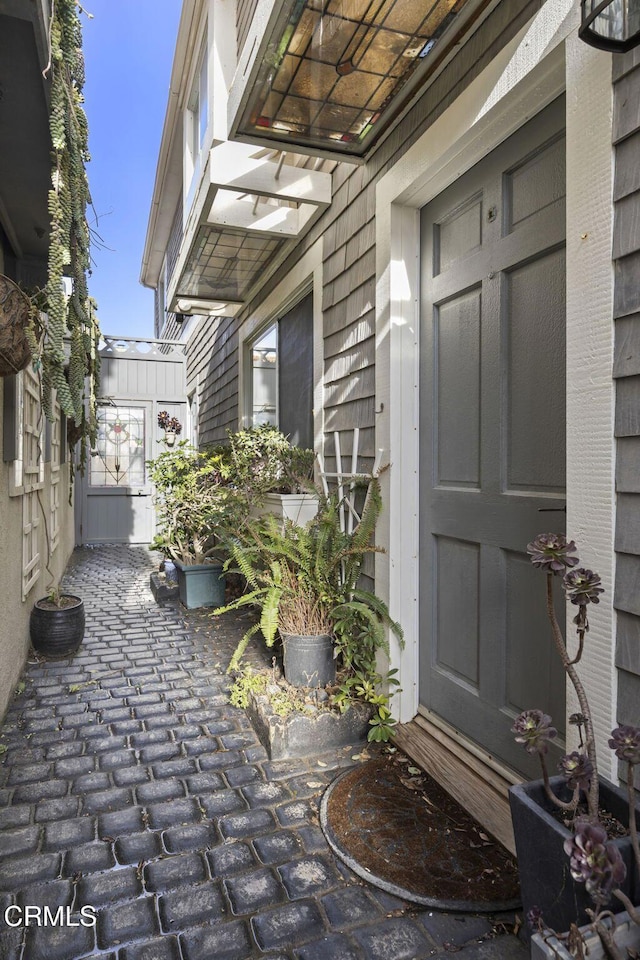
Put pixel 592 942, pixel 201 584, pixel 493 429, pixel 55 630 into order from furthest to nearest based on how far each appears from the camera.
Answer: pixel 201 584
pixel 55 630
pixel 493 429
pixel 592 942

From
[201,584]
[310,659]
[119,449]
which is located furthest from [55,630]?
[119,449]

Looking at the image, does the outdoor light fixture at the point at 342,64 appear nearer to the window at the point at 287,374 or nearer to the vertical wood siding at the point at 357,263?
the vertical wood siding at the point at 357,263

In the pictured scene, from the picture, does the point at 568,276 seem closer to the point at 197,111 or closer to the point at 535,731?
the point at 535,731

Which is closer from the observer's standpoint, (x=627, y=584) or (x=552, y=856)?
(x=552, y=856)

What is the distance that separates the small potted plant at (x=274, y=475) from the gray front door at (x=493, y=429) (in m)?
0.97

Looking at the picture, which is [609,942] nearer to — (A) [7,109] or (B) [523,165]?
(B) [523,165]


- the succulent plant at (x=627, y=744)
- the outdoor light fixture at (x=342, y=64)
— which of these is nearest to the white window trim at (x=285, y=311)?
the outdoor light fixture at (x=342, y=64)

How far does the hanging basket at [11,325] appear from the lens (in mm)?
1804

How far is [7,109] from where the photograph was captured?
2.05 metres

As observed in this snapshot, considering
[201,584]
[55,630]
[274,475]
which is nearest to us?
[55,630]

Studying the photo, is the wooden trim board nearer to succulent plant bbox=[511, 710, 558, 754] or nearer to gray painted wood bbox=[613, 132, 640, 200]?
succulent plant bbox=[511, 710, 558, 754]

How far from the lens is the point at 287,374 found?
14.2 feet

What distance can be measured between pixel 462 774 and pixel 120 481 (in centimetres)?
755

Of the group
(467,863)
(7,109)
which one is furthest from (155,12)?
(467,863)
